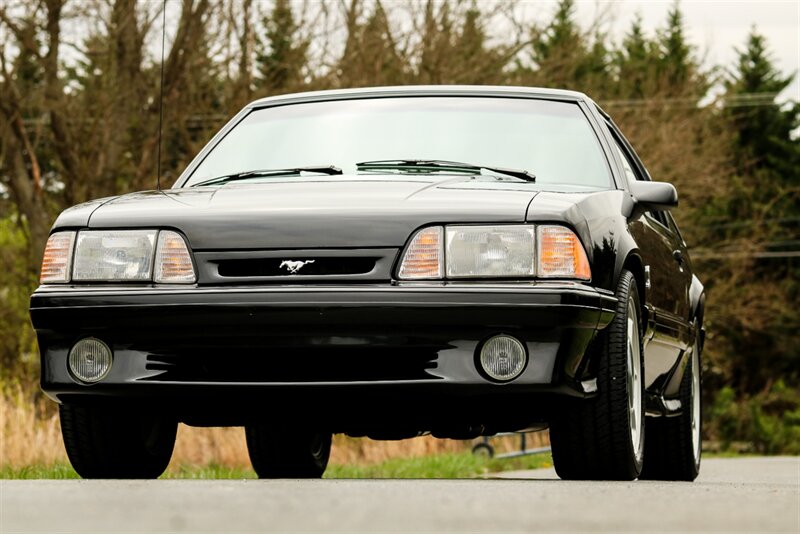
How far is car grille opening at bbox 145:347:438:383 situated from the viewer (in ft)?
18.2

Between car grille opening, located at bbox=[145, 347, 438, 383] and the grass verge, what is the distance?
4.21m

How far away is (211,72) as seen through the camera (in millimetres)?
20375

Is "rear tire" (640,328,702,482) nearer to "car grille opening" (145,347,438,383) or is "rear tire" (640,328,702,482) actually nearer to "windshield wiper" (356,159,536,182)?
"windshield wiper" (356,159,536,182)

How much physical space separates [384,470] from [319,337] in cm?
988

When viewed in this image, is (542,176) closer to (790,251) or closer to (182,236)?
(182,236)

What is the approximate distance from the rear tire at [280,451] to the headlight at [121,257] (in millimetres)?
2400

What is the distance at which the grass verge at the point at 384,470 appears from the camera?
10.0 m

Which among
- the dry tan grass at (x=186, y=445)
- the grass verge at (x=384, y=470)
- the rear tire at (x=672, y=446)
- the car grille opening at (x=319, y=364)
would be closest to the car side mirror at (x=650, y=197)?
the car grille opening at (x=319, y=364)

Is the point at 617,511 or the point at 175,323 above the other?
the point at 175,323

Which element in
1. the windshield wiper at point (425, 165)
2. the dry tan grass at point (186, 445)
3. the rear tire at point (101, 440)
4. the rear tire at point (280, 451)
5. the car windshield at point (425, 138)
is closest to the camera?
the rear tire at point (101, 440)

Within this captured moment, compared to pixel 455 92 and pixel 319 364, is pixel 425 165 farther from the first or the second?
pixel 319 364

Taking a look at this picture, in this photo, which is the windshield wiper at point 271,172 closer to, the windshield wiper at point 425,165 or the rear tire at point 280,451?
the windshield wiper at point 425,165

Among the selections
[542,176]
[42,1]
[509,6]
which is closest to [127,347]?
[542,176]

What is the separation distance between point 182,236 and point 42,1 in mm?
13995
